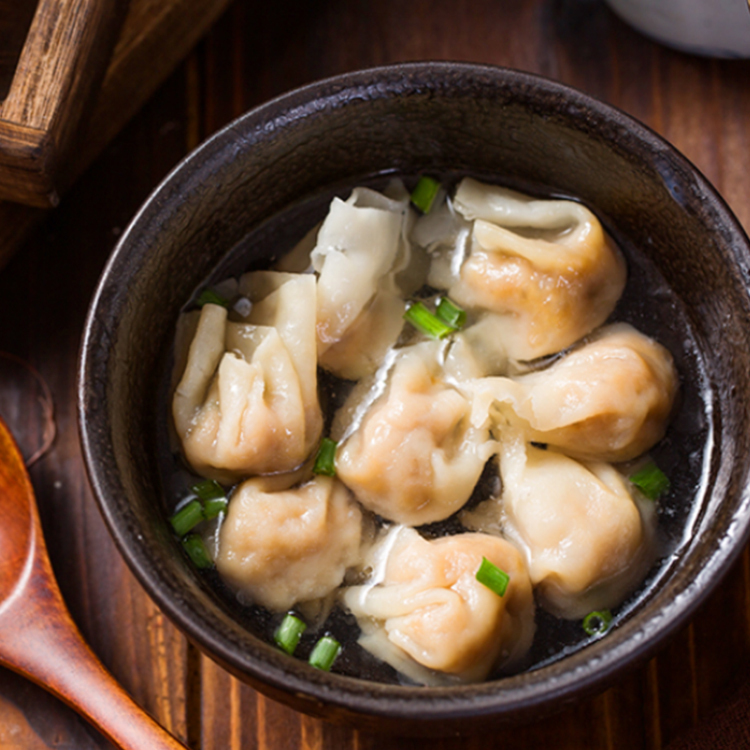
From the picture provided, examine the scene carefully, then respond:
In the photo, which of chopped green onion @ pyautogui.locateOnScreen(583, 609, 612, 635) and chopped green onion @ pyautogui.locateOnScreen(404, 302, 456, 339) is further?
chopped green onion @ pyautogui.locateOnScreen(404, 302, 456, 339)

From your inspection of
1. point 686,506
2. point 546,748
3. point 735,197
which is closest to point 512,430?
point 686,506

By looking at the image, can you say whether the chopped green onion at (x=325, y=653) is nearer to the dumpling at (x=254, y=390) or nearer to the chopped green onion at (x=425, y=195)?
the dumpling at (x=254, y=390)

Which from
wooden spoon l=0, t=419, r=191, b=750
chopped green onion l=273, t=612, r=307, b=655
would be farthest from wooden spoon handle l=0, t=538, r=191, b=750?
chopped green onion l=273, t=612, r=307, b=655

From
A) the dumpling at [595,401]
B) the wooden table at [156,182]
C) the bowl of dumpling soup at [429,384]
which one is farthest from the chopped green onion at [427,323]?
the wooden table at [156,182]

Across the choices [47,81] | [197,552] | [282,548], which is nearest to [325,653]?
[282,548]

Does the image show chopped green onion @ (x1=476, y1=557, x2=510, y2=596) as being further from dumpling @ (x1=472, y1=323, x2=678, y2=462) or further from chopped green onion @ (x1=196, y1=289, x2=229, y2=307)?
chopped green onion @ (x1=196, y1=289, x2=229, y2=307)
